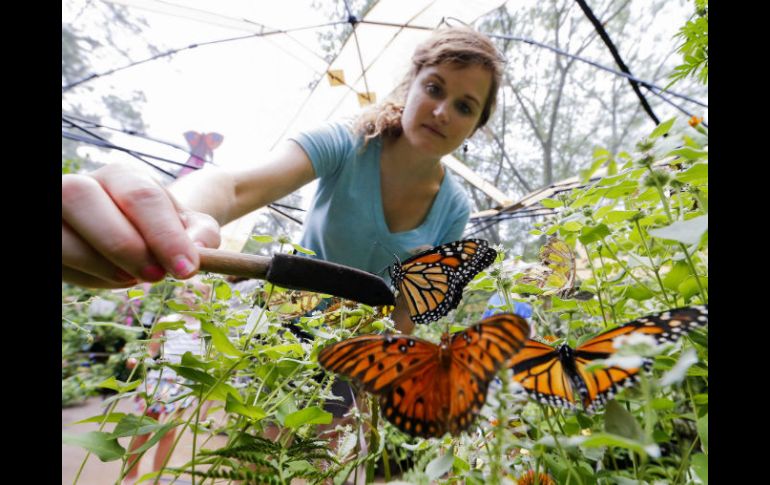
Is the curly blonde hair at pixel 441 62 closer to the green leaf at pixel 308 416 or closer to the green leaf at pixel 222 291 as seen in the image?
the green leaf at pixel 222 291

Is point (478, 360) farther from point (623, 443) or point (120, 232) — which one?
point (120, 232)

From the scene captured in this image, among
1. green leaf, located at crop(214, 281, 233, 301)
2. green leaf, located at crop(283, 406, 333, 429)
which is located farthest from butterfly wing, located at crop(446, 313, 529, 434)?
green leaf, located at crop(214, 281, 233, 301)

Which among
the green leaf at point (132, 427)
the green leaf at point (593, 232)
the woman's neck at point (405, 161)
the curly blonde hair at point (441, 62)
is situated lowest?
the green leaf at point (132, 427)

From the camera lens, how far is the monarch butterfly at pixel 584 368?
226 mm

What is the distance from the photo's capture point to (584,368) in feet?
0.80

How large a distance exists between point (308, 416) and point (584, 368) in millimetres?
223

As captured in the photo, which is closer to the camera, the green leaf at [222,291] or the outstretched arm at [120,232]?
the outstretched arm at [120,232]

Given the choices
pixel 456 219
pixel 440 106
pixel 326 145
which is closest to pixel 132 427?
pixel 326 145

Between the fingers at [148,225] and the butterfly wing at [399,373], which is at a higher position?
the fingers at [148,225]

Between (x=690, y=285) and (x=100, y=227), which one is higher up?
(x=100, y=227)

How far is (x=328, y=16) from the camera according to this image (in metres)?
2.50

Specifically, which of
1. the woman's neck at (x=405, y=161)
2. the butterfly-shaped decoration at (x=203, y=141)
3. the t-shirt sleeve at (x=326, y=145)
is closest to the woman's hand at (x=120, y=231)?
the t-shirt sleeve at (x=326, y=145)

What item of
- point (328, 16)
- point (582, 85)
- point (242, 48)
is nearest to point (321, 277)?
point (328, 16)
